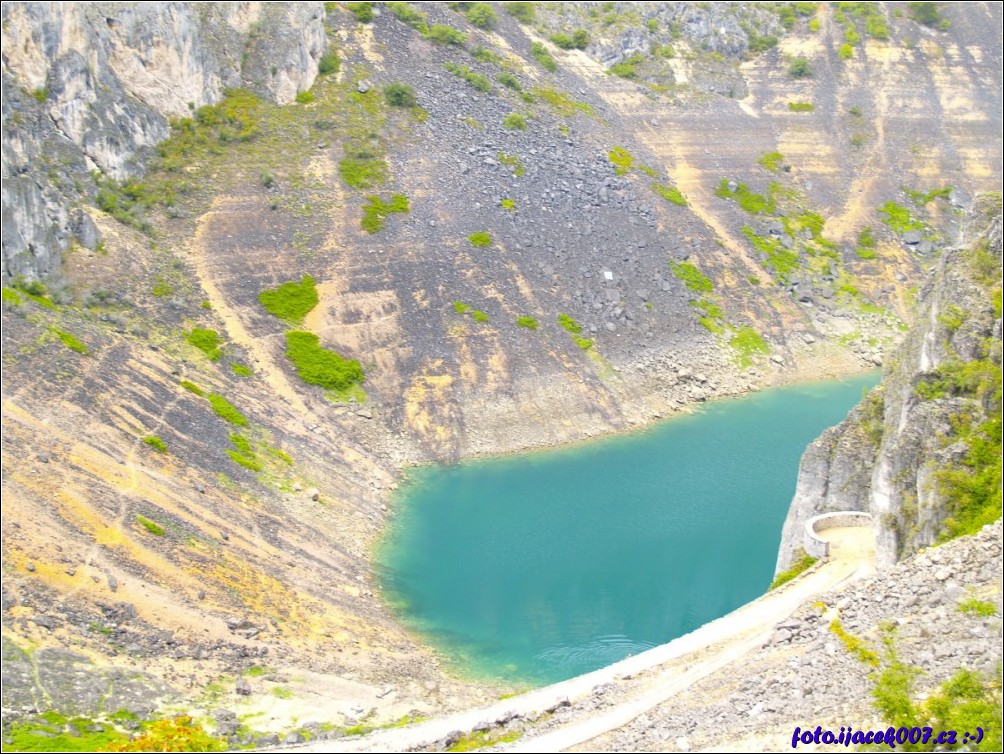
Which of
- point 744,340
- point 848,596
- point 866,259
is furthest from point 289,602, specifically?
point 866,259

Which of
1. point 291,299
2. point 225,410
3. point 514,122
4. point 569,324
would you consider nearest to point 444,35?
point 514,122

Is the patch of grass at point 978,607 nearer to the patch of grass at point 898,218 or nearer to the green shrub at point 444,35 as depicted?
the green shrub at point 444,35

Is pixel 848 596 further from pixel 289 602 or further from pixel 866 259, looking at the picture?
pixel 866 259

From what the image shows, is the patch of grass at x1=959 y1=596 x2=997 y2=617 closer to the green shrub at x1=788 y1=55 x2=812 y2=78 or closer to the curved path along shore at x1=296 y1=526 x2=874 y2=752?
the curved path along shore at x1=296 y1=526 x2=874 y2=752

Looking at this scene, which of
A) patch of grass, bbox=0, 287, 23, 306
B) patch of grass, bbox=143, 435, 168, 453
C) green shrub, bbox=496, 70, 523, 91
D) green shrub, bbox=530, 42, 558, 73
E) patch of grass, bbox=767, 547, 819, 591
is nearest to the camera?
patch of grass, bbox=767, 547, 819, 591

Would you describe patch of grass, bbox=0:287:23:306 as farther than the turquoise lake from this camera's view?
→ Yes

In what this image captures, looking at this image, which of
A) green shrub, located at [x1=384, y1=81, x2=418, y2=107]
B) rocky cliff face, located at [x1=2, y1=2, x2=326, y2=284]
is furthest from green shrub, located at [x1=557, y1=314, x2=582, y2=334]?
rocky cliff face, located at [x1=2, y1=2, x2=326, y2=284]

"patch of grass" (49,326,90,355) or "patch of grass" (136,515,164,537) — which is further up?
"patch of grass" (49,326,90,355)
